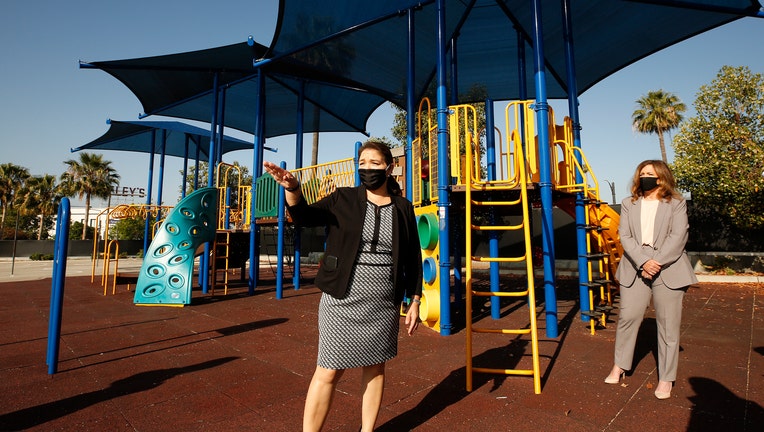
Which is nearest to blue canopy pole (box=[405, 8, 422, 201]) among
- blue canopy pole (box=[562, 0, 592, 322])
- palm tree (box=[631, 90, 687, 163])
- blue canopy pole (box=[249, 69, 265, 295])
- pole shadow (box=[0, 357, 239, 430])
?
blue canopy pole (box=[562, 0, 592, 322])

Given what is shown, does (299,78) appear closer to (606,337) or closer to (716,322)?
(606,337)

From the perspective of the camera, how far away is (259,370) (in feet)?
12.0

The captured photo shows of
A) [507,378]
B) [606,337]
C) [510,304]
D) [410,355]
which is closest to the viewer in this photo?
[507,378]

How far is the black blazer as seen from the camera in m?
2.03

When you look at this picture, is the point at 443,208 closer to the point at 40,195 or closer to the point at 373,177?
the point at 373,177

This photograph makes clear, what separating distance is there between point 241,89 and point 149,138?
22.1 ft

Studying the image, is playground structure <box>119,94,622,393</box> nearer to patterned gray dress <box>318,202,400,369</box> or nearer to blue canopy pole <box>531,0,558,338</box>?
blue canopy pole <box>531,0,558,338</box>

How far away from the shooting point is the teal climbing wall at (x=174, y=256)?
7402 millimetres

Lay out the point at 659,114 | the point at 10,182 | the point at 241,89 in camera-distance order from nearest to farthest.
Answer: the point at 241,89
the point at 659,114
the point at 10,182

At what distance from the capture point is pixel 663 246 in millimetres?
3061

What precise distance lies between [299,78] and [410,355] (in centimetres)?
849

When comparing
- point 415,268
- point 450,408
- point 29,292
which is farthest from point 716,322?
point 29,292

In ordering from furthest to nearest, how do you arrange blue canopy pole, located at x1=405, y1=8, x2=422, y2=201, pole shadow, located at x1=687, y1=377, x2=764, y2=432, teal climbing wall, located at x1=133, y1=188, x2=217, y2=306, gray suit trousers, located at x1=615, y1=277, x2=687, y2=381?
teal climbing wall, located at x1=133, y1=188, x2=217, y2=306, blue canopy pole, located at x1=405, y1=8, x2=422, y2=201, gray suit trousers, located at x1=615, y1=277, x2=687, y2=381, pole shadow, located at x1=687, y1=377, x2=764, y2=432

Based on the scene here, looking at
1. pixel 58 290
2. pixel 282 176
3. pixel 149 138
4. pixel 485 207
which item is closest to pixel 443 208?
pixel 485 207
